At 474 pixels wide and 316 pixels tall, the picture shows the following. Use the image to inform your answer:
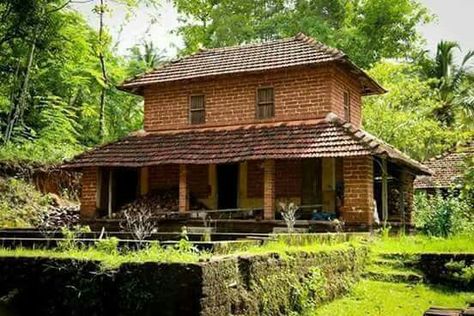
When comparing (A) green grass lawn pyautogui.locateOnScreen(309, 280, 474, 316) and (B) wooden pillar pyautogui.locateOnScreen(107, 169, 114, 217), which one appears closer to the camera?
(A) green grass lawn pyautogui.locateOnScreen(309, 280, 474, 316)

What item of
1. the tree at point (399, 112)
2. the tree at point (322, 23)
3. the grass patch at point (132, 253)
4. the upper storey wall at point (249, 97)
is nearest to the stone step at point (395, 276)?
the grass patch at point (132, 253)

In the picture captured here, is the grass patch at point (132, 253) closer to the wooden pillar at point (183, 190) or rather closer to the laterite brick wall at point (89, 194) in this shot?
the wooden pillar at point (183, 190)

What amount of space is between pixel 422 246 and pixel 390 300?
345cm

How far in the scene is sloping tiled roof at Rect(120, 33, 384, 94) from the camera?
17.9 meters

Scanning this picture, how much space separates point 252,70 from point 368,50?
49.8 feet

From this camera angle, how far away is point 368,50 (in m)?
31.4

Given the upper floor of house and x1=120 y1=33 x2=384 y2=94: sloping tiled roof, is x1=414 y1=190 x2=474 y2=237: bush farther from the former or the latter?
x1=120 y1=33 x2=384 y2=94: sloping tiled roof

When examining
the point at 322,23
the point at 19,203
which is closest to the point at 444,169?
the point at 322,23

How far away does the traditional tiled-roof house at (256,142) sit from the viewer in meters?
16.2

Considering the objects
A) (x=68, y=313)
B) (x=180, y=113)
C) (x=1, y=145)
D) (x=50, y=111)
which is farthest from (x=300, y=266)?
(x=50, y=111)

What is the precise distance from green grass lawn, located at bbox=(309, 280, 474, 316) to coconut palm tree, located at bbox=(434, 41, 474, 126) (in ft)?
89.2

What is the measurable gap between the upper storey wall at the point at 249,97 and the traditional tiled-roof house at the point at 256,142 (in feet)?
0.11

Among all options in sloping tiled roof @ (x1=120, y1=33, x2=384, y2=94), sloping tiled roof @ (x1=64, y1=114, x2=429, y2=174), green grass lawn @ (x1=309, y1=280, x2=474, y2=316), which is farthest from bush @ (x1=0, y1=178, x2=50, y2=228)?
green grass lawn @ (x1=309, y1=280, x2=474, y2=316)

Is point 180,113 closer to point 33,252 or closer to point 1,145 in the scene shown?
point 1,145
